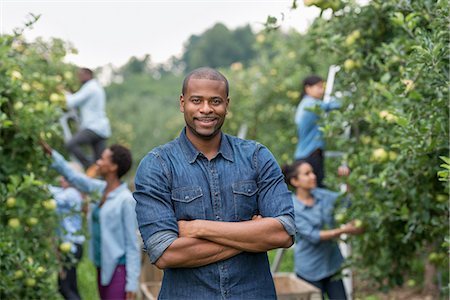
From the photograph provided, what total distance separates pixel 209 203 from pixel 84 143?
17.5 feet

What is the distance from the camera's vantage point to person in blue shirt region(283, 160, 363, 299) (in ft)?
17.1

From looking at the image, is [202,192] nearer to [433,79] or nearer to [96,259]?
[433,79]

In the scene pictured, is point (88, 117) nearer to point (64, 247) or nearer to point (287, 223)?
point (64, 247)

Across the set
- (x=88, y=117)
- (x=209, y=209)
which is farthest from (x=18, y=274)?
(x=88, y=117)

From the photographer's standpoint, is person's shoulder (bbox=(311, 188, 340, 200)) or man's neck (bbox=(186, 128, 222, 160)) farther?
person's shoulder (bbox=(311, 188, 340, 200))

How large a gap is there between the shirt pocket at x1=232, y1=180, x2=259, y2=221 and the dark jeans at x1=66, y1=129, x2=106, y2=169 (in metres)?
5.23

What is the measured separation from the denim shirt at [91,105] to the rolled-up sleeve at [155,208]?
5.03 metres

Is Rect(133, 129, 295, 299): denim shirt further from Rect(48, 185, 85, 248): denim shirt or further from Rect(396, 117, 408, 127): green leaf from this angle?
Rect(48, 185, 85, 248): denim shirt

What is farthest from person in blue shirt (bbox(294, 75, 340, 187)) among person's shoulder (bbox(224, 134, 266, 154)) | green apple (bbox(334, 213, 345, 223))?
person's shoulder (bbox(224, 134, 266, 154))

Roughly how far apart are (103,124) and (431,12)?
461 cm

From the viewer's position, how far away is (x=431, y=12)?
12.7 ft

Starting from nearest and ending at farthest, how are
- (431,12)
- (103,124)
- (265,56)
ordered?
1. (431,12)
2. (103,124)
3. (265,56)

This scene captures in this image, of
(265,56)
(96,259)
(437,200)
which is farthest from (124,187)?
(265,56)

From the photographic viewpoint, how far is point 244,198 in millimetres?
2781
